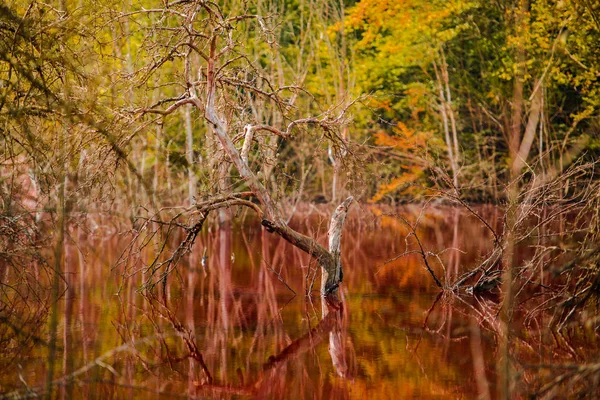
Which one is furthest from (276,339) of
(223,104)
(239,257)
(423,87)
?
(423,87)

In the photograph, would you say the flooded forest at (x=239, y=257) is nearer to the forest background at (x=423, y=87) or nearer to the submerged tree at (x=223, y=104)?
the submerged tree at (x=223, y=104)

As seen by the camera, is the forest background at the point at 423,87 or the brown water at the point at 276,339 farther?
the forest background at the point at 423,87

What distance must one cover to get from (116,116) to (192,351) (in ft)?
10.7

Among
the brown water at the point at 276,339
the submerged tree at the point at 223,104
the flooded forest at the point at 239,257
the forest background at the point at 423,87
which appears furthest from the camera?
the forest background at the point at 423,87

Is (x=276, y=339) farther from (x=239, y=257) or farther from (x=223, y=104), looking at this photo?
(x=239, y=257)

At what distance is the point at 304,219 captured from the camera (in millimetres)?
27266

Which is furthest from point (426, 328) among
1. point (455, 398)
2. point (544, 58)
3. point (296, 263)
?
point (544, 58)

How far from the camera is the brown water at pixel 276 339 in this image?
8656mm

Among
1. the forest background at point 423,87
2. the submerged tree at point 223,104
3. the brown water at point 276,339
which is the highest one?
the forest background at point 423,87

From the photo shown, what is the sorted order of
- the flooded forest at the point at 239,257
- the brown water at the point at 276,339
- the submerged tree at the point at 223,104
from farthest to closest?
the submerged tree at the point at 223,104
the brown water at the point at 276,339
the flooded forest at the point at 239,257

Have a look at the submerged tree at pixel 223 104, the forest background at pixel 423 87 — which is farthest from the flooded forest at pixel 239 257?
the forest background at pixel 423 87

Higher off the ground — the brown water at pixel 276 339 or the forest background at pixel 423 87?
the forest background at pixel 423 87

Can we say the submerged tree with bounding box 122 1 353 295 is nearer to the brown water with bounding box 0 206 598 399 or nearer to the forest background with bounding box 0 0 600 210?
the brown water with bounding box 0 206 598 399

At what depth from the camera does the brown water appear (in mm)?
8656
